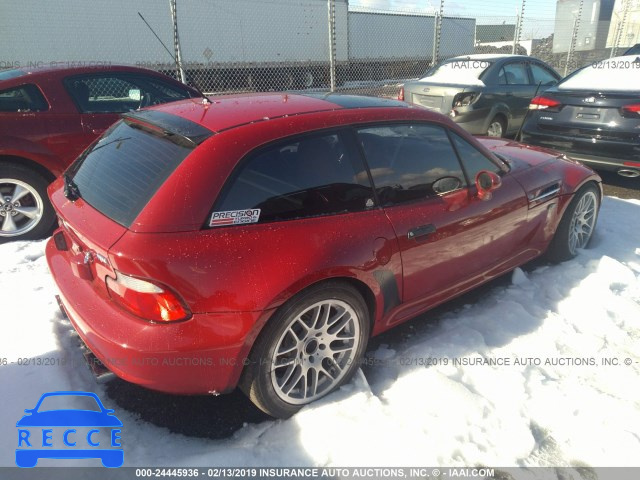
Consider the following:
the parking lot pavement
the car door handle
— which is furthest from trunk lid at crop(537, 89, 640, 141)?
the car door handle

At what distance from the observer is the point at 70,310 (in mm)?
2465

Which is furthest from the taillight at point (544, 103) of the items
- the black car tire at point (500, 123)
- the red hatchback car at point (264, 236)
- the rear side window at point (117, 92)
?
the rear side window at point (117, 92)

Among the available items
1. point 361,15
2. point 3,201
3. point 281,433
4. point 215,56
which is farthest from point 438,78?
point 361,15

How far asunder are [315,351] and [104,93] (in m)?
3.88

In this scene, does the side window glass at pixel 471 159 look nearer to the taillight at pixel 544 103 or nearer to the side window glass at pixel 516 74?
the taillight at pixel 544 103

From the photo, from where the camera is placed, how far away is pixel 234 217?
2.20 m

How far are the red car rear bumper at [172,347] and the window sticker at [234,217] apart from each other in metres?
0.41

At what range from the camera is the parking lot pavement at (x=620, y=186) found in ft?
19.4

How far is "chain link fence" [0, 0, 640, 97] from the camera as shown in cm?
1216

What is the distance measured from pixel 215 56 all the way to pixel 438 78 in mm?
9005

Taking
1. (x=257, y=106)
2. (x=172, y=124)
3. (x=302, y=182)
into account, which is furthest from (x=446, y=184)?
(x=172, y=124)

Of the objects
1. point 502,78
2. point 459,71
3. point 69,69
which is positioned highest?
point 69,69

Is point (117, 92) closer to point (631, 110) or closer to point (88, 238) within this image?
point (88, 238)

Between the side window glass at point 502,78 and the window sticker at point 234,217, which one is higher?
the window sticker at point 234,217
